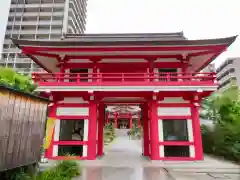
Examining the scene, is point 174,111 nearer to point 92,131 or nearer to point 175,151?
point 175,151

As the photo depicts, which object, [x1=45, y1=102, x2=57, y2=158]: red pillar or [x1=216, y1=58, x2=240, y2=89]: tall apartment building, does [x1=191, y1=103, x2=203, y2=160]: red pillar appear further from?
[x1=216, y1=58, x2=240, y2=89]: tall apartment building

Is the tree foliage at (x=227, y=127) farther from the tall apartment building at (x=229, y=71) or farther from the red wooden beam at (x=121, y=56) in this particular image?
the tall apartment building at (x=229, y=71)

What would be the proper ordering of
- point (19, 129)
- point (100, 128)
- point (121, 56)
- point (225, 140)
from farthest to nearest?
point (100, 128) → point (121, 56) → point (225, 140) → point (19, 129)

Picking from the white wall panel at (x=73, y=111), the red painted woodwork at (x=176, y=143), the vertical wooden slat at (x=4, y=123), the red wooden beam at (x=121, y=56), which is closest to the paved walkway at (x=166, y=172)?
the red painted woodwork at (x=176, y=143)

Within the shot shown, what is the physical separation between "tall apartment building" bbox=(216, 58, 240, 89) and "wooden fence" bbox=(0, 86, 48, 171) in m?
58.5

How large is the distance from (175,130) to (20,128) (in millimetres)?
8965

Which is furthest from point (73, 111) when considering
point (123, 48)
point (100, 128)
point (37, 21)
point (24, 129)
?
point (37, 21)

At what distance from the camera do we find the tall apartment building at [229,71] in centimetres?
5735

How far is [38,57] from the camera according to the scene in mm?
13633

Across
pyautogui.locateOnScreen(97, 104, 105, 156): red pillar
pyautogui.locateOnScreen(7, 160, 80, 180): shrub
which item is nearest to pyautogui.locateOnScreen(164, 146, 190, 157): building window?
pyautogui.locateOnScreen(97, 104, 105, 156): red pillar

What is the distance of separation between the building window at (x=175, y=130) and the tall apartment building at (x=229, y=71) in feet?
166

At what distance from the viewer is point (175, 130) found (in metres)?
11.9

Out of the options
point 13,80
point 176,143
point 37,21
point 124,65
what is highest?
point 37,21

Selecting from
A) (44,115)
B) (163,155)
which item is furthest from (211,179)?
(44,115)
